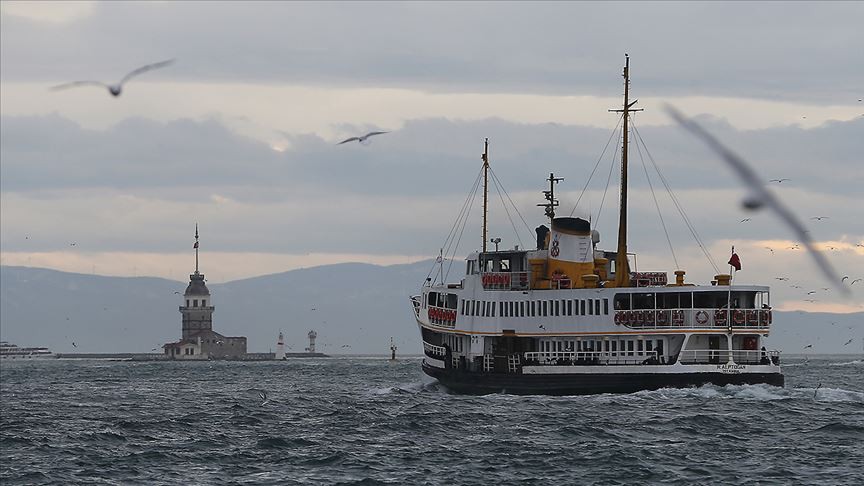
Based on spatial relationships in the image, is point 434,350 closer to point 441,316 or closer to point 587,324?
point 441,316

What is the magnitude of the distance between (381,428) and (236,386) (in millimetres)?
56427

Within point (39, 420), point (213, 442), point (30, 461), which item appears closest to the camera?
point (30, 461)

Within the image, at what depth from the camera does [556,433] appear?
186 ft

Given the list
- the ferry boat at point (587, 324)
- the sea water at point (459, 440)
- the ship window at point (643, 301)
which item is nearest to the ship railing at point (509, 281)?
the ferry boat at point (587, 324)

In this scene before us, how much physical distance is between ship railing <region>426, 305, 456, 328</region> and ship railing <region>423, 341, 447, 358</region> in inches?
61.8

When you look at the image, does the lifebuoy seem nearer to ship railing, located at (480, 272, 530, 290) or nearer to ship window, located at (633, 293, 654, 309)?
ship window, located at (633, 293, 654, 309)

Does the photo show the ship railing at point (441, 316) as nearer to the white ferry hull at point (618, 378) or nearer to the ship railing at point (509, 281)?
the ship railing at point (509, 281)

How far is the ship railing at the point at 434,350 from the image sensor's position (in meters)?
89.9

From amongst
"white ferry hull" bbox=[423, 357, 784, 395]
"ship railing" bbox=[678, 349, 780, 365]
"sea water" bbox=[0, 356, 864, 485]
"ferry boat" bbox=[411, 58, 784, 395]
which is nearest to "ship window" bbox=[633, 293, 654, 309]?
"ferry boat" bbox=[411, 58, 784, 395]

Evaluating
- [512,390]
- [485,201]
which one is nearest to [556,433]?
[512,390]

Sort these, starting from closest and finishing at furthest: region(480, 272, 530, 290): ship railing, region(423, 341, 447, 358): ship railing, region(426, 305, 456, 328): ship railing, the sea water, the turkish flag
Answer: the sea water
the turkish flag
region(480, 272, 530, 290): ship railing
region(426, 305, 456, 328): ship railing
region(423, 341, 447, 358): ship railing

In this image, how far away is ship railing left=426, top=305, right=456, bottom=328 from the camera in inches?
3442

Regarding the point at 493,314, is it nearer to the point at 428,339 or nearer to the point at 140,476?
the point at 428,339

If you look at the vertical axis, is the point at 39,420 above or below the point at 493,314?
below
